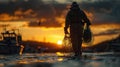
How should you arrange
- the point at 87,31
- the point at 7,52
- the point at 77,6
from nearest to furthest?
1. the point at 77,6
2. the point at 87,31
3. the point at 7,52

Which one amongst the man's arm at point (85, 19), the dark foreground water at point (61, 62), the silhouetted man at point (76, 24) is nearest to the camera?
the dark foreground water at point (61, 62)

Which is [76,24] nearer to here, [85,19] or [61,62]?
Result: [85,19]

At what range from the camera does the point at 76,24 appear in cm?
5828

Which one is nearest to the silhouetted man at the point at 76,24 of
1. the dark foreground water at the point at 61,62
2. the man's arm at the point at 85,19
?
the man's arm at the point at 85,19

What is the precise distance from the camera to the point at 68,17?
57.3 metres

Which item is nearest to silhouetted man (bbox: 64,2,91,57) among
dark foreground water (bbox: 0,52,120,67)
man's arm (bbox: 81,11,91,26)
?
man's arm (bbox: 81,11,91,26)

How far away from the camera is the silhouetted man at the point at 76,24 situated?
56906 millimetres

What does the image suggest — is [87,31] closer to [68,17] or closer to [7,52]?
[68,17]

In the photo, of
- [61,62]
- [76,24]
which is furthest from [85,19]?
[61,62]

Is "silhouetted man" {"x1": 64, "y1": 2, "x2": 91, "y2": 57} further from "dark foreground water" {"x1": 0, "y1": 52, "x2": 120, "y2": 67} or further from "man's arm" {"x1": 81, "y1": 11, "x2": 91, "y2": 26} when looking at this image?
"dark foreground water" {"x1": 0, "y1": 52, "x2": 120, "y2": 67}

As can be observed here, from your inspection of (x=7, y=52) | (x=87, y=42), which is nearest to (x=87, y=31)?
(x=87, y=42)

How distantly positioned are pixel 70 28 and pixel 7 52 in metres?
140

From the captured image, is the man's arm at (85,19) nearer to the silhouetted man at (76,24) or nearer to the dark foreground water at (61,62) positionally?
the silhouetted man at (76,24)

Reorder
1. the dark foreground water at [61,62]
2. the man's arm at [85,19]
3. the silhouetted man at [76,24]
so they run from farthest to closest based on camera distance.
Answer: the man's arm at [85,19]
the silhouetted man at [76,24]
the dark foreground water at [61,62]
